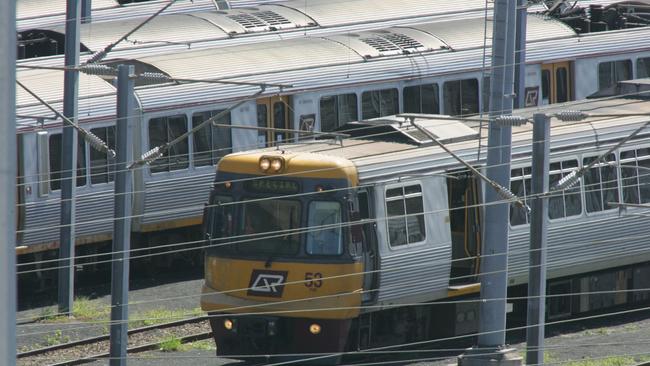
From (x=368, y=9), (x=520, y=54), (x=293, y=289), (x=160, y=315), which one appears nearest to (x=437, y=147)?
(x=293, y=289)

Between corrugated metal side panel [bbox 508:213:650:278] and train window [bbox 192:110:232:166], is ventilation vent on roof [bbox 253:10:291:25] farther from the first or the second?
corrugated metal side panel [bbox 508:213:650:278]

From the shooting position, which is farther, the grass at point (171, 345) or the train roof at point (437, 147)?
the grass at point (171, 345)

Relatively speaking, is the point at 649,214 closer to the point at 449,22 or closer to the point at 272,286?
the point at 272,286

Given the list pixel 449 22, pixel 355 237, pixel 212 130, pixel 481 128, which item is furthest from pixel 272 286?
pixel 449 22

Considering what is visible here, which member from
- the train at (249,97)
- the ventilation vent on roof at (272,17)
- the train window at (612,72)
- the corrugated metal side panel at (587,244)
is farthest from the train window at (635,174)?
the ventilation vent on roof at (272,17)

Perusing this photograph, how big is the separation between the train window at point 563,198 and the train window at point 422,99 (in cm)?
651

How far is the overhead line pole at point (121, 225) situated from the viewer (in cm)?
1608

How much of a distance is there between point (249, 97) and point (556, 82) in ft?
25.3

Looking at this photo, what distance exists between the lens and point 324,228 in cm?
1708

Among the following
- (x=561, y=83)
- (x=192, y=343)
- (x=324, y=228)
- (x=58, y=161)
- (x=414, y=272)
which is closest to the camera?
(x=324, y=228)

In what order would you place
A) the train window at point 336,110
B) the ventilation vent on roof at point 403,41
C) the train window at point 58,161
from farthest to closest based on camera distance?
the ventilation vent on roof at point 403,41 → the train window at point 336,110 → the train window at point 58,161

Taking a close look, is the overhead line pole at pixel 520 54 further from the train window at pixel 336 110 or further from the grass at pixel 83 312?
the grass at pixel 83 312

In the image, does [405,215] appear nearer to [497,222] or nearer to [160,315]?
[497,222]

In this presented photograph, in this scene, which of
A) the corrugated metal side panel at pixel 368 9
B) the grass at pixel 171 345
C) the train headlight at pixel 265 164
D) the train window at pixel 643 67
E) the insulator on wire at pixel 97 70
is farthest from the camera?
the corrugated metal side panel at pixel 368 9
